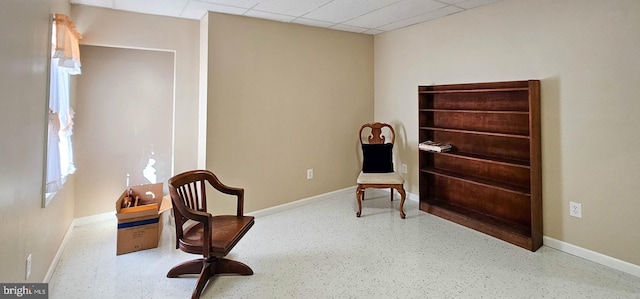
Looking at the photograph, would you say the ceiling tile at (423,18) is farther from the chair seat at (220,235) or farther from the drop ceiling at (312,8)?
the chair seat at (220,235)

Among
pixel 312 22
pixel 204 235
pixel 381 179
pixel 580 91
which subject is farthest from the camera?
pixel 312 22

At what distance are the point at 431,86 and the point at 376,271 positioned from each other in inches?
92.5

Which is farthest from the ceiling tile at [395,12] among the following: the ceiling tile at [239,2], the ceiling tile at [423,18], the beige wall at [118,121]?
the beige wall at [118,121]

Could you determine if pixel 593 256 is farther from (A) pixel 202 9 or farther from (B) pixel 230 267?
(A) pixel 202 9

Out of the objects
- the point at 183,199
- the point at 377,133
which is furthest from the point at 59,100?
the point at 377,133

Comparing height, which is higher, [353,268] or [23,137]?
[23,137]

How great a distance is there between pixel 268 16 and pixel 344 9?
0.86 m

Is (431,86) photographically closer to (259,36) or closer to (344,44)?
(344,44)

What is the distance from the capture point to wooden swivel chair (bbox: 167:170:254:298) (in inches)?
79.6

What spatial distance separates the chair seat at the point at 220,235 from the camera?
2053 mm

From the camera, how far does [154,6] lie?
121 inches

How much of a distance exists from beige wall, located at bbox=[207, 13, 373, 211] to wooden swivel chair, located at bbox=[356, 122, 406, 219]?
Result: 1.09 ft

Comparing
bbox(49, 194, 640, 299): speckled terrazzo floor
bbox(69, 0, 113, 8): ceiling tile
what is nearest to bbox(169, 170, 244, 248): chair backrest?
bbox(49, 194, 640, 299): speckled terrazzo floor

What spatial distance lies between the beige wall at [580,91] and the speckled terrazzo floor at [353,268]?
1.25 ft
